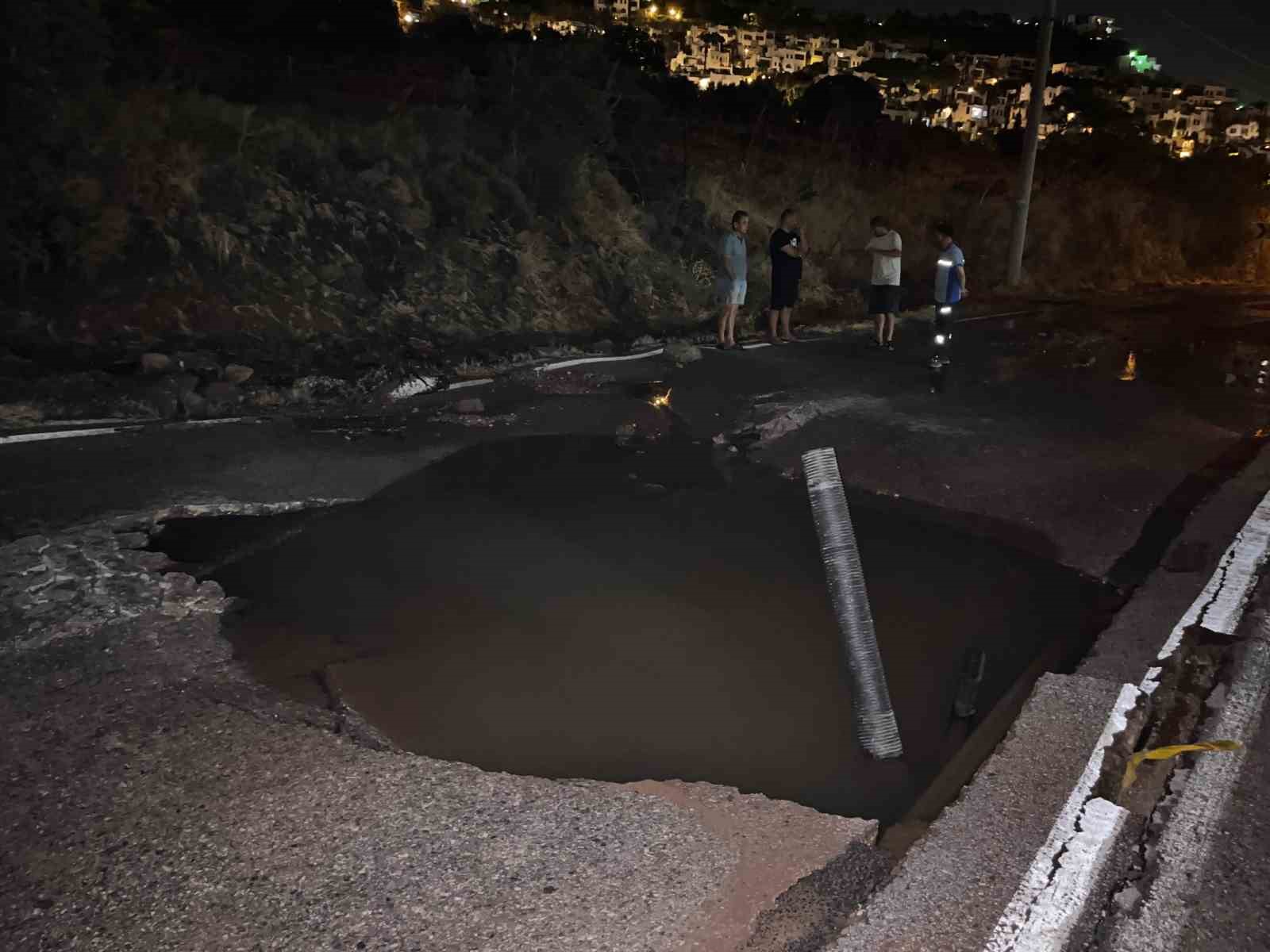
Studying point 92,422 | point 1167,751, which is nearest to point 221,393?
point 92,422

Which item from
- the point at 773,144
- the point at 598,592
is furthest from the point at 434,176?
the point at 773,144

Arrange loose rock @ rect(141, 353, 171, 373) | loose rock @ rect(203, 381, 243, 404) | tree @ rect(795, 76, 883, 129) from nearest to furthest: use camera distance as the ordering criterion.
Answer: loose rock @ rect(203, 381, 243, 404) → loose rock @ rect(141, 353, 171, 373) → tree @ rect(795, 76, 883, 129)

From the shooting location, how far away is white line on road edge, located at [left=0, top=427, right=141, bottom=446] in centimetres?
772

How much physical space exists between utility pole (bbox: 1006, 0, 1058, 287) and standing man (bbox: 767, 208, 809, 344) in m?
7.90

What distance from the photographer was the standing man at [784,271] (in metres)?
12.9

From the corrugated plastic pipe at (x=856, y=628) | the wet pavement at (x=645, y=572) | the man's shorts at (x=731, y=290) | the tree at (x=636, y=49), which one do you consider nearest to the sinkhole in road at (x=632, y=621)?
the wet pavement at (x=645, y=572)

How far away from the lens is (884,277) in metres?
12.9

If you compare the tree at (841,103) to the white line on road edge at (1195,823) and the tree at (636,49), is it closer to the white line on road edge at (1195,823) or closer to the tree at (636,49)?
the tree at (636,49)

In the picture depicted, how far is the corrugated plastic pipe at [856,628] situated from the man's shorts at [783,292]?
29.7 feet

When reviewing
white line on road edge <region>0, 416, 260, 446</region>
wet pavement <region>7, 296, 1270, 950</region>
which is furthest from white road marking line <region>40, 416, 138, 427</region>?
wet pavement <region>7, 296, 1270, 950</region>

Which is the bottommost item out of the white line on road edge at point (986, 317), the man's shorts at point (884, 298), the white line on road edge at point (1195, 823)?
the white line on road edge at point (1195, 823)

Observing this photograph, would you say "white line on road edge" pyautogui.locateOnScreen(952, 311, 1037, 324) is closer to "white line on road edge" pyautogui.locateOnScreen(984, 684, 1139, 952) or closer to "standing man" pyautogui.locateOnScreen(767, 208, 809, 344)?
"standing man" pyautogui.locateOnScreen(767, 208, 809, 344)

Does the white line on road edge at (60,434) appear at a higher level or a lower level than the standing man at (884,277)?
lower

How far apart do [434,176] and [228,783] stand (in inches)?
461
